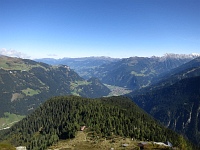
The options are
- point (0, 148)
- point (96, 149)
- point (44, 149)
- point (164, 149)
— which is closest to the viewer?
point (0, 148)

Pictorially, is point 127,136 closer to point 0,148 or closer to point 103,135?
point 103,135

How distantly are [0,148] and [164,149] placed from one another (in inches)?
3799

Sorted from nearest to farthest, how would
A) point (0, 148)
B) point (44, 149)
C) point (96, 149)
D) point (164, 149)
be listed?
point (0, 148)
point (164, 149)
point (96, 149)
point (44, 149)

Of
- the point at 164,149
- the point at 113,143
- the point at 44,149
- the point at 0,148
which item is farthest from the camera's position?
the point at 44,149

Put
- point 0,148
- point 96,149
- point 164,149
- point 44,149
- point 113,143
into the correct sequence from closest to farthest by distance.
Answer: point 0,148, point 164,149, point 96,149, point 113,143, point 44,149

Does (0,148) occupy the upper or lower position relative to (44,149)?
upper

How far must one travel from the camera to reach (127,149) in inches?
6073

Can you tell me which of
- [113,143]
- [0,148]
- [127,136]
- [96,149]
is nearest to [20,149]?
[0,148]

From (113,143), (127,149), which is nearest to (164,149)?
(127,149)

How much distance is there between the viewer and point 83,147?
169 metres

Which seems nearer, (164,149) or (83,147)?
(164,149)

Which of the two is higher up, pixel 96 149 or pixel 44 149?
pixel 96 149

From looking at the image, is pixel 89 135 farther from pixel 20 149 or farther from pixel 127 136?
pixel 20 149

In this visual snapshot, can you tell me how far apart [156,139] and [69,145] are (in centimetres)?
7031
